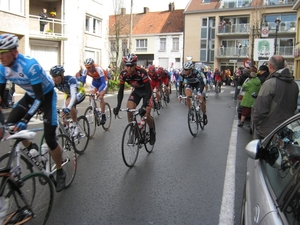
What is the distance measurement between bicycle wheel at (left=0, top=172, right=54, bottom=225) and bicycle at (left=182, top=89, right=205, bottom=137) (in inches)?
214

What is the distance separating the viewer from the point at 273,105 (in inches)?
175

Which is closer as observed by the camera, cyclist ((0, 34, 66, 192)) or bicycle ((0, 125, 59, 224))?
bicycle ((0, 125, 59, 224))

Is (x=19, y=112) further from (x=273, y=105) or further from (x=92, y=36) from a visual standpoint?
(x=92, y=36)

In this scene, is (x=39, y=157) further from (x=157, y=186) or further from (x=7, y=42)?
(x=157, y=186)

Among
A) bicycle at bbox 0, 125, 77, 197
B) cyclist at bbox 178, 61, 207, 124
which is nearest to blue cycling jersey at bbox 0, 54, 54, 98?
bicycle at bbox 0, 125, 77, 197

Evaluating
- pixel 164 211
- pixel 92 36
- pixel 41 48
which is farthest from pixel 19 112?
pixel 92 36

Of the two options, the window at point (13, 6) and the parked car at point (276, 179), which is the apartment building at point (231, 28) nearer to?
the window at point (13, 6)

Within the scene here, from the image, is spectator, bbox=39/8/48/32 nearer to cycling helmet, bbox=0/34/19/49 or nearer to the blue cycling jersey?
the blue cycling jersey

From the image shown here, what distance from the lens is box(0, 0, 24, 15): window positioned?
20.5 m

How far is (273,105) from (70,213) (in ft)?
9.49

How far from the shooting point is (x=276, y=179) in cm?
248

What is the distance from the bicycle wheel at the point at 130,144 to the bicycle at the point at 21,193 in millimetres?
2317

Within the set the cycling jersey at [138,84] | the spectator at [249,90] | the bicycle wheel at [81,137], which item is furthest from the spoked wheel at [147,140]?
the spectator at [249,90]

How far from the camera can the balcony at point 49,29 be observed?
77.1 ft
